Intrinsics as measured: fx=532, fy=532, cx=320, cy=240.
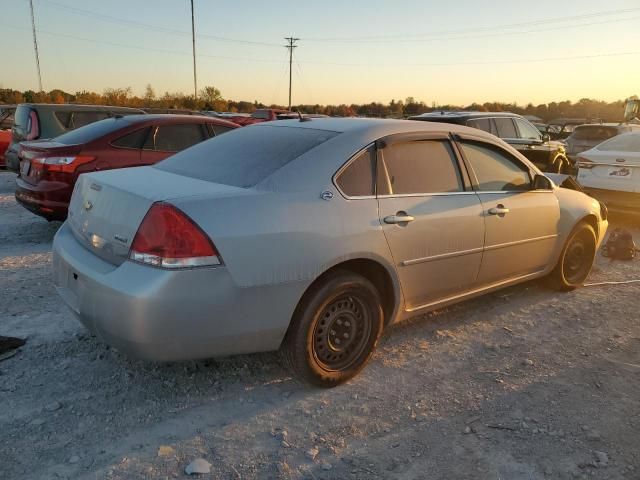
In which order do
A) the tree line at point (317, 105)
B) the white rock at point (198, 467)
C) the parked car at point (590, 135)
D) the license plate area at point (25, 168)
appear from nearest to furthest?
the white rock at point (198, 467) → the license plate area at point (25, 168) → the parked car at point (590, 135) → the tree line at point (317, 105)

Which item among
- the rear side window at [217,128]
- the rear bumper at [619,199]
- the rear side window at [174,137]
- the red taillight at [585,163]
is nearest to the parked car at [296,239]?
the rear side window at [174,137]

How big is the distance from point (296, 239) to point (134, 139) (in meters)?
4.62

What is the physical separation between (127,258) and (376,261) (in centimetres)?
145

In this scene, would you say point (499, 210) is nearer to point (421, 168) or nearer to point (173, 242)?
point (421, 168)

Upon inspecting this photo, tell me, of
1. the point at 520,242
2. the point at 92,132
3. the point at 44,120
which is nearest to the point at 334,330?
the point at 520,242

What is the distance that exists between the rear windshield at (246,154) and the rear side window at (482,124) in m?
6.60

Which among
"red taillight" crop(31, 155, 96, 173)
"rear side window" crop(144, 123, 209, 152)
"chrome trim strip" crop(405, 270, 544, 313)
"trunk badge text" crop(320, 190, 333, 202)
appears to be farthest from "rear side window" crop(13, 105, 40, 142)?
"chrome trim strip" crop(405, 270, 544, 313)

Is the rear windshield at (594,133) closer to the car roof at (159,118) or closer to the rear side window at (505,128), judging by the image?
the rear side window at (505,128)

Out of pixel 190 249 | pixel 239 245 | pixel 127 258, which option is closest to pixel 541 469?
pixel 239 245

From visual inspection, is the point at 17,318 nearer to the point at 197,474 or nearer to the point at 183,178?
the point at 183,178

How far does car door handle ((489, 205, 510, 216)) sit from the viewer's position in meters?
4.02

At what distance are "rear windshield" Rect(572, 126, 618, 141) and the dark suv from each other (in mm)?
1849

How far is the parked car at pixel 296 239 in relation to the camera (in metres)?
2.66

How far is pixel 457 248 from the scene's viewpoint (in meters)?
3.77
